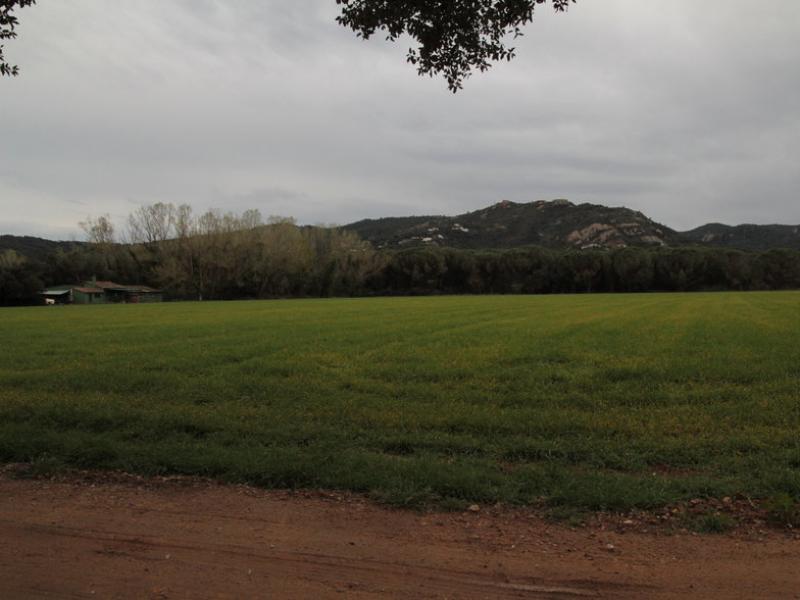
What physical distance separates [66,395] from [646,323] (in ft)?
82.8

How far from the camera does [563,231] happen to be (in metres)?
175

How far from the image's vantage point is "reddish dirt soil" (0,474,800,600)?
4.17 m

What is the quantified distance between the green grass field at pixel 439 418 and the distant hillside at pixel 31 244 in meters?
132

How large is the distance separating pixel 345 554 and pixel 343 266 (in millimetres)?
111808

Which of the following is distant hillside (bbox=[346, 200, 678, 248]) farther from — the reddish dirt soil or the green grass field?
the reddish dirt soil

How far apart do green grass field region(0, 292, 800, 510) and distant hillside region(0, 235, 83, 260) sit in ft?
434

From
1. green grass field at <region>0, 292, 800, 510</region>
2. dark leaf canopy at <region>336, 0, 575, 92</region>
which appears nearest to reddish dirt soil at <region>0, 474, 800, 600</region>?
green grass field at <region>0, 292, 800, 510</region>

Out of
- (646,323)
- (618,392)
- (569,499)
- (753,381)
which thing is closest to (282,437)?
(569,499)

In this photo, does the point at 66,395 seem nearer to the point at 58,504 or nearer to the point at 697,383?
the point at 58,504

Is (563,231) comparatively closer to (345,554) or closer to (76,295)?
(76,295)

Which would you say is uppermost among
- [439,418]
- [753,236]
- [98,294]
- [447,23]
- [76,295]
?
[753,236]

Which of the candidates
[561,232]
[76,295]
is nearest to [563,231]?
[561,232]

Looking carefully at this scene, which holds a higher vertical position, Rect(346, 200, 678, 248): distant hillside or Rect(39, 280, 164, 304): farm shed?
Rect(346, 200, 678, 248): distant hillside

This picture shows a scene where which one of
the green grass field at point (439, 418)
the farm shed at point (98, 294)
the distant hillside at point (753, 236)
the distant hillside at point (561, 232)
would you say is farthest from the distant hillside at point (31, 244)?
the distant hillside at point (753, 236)
